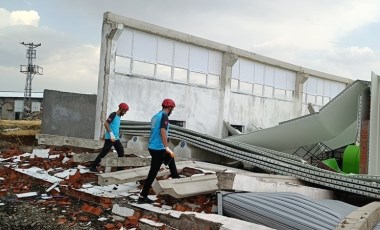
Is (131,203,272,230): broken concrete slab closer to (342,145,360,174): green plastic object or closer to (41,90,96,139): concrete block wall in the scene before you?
(342,145,360,174): green plastic object

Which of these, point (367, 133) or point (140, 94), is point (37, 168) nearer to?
point (140, 94)

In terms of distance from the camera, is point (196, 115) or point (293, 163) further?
point (196, 115)

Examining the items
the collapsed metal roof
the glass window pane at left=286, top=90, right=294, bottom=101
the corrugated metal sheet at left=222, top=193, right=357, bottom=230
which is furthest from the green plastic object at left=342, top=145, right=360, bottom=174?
the glass window pane at left=286, top=90, right=294, bottom=101

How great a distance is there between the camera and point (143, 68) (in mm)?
13891

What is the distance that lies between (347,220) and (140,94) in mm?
10172

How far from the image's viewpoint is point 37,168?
8.63m

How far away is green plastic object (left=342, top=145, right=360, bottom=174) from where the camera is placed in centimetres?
988

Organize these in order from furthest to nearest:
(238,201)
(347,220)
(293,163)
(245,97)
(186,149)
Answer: (245,97), (186,149), (293,163), (238,201), (347,220)

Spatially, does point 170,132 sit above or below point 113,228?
above

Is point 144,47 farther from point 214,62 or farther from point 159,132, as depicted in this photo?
point 159,132

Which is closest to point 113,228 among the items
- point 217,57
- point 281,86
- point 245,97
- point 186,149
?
point 186,149

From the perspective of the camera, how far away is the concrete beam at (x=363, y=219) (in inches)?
163

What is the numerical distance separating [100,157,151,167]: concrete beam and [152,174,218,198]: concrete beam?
1.69 meters

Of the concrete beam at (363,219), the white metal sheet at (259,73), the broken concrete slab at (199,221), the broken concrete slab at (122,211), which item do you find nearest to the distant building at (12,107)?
the white metal sheet at (259,73)
